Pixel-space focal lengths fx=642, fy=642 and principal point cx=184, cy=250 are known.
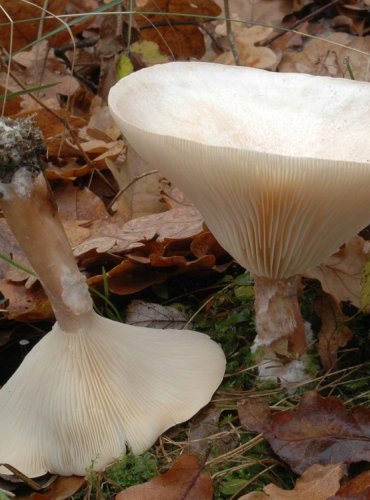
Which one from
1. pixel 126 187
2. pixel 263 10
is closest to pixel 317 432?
pixel 126 187

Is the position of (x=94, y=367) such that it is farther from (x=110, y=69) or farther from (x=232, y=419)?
(x=110, y=69)

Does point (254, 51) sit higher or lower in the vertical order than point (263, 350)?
higher

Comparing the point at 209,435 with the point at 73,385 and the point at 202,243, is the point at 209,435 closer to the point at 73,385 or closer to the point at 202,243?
the point at 73,385

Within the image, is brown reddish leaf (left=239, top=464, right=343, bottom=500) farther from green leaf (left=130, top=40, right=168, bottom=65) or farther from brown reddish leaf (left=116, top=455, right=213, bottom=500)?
green leaf (left=130, top=40, right=168, bottom=65)

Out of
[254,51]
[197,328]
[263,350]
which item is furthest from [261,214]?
[254,51]

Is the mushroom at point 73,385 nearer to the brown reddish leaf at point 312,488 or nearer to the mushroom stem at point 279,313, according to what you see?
the mushroom stem at point 279,313

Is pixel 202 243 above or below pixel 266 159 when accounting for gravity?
below
